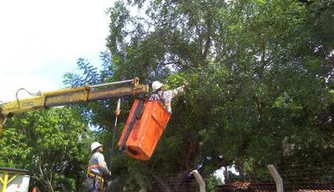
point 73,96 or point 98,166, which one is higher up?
point 73,96

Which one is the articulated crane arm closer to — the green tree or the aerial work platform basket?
the aerial work platform basket

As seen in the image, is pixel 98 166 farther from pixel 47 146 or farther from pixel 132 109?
pixel 47 146

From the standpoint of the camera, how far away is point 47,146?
28.5m

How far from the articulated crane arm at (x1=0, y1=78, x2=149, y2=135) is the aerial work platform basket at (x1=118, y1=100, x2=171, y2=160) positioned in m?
0.36

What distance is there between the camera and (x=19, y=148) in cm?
2817

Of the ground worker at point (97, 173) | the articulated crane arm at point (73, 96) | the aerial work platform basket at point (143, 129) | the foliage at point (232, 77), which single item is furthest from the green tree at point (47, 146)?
the aerial work platform basket at point (143, 129)

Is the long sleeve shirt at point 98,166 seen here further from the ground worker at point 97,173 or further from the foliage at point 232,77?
the foliage at point 232,77

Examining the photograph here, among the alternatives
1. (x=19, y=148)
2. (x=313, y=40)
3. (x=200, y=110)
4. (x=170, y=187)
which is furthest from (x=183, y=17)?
(x=19, y=148)

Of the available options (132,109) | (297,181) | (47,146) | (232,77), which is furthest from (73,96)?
(47,146)

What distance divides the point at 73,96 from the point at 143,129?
2499 millimetres

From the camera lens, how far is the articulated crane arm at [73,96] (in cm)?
803

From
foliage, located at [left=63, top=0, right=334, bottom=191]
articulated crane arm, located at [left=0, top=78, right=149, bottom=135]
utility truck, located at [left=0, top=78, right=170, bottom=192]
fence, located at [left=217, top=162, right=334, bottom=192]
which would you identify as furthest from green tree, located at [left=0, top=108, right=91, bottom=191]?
utility truck, located at [left=0, top=78, right=170, bottom=192]

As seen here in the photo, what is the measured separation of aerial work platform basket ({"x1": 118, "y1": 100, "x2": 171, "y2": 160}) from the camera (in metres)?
6.99

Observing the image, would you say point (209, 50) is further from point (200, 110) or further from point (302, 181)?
point (302, 181)
